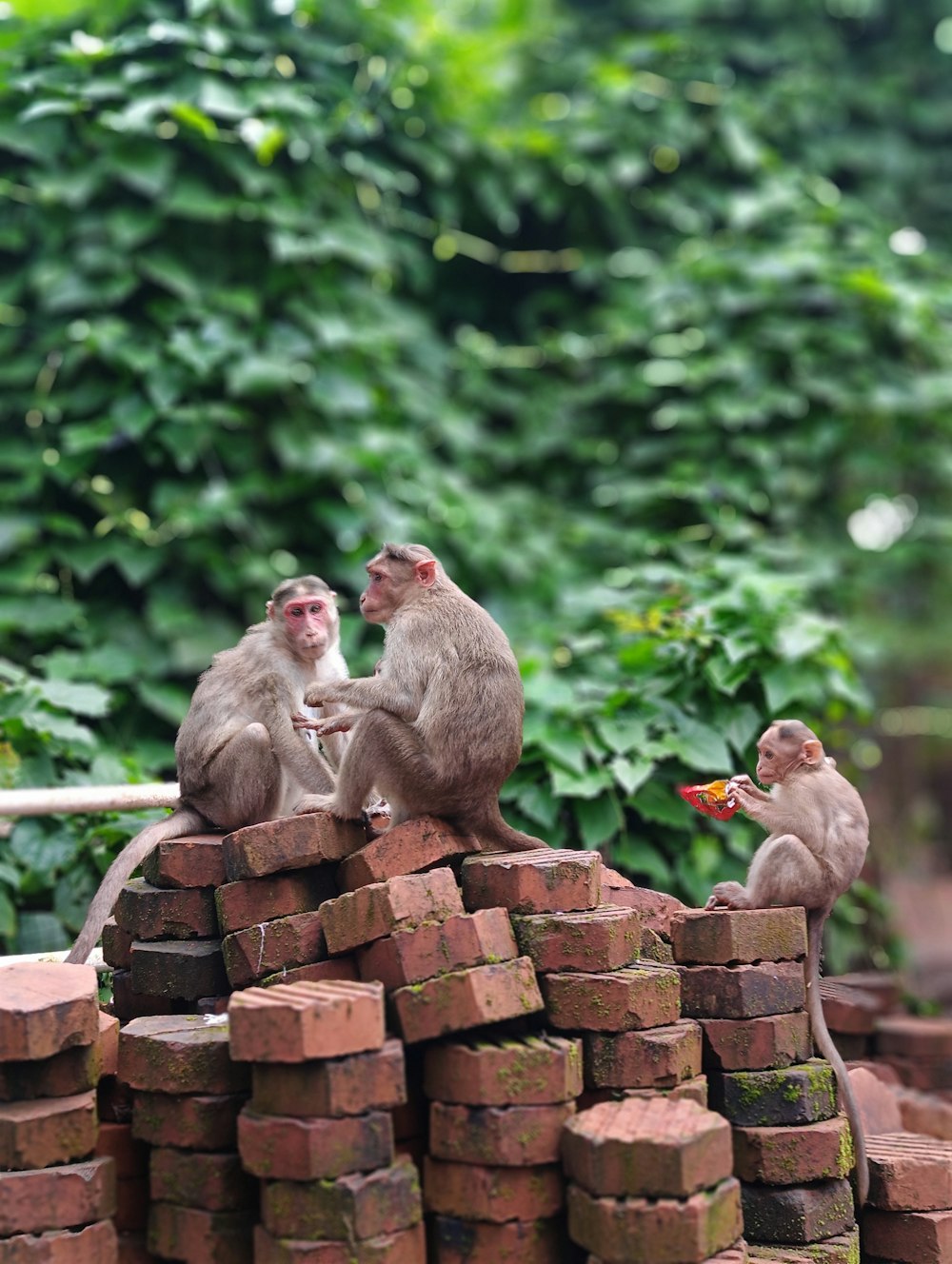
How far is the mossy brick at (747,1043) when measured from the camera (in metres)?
3.80

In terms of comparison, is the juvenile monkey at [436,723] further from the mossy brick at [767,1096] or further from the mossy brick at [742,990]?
the mossy brick at [767,1096]

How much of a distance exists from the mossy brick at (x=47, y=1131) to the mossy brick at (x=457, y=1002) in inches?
33.7

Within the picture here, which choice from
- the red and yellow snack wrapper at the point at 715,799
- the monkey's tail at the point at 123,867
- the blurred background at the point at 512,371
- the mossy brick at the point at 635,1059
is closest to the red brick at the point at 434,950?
the mossy brick at the point at 635,1059

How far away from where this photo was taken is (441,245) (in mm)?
10492

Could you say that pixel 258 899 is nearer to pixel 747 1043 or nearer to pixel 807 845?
pixel 747 1043

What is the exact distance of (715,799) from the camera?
4.28m

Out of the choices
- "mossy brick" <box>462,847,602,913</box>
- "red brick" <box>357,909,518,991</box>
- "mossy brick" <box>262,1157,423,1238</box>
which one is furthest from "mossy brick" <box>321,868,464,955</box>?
"mossy brick" <box>262,1157,423,1238</box>

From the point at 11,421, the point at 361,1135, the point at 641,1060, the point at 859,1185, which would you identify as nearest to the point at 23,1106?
the point at 361,1135

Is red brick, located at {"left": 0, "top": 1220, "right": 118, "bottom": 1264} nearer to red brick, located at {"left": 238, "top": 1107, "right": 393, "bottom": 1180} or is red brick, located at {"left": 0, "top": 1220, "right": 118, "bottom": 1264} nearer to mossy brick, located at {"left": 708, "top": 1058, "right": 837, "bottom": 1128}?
red brick, located at {"left": 238, "top": 1107, "right": 393, "bottom": 1180}

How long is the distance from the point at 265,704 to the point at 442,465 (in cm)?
564

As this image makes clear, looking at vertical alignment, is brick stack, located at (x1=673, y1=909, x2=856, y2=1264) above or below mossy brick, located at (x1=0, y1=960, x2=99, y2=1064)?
below

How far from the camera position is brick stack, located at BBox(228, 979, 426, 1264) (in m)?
3.09

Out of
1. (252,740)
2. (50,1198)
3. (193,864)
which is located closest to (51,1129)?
(50,1198)

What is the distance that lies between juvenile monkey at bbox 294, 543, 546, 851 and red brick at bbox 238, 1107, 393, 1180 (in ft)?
3.16
